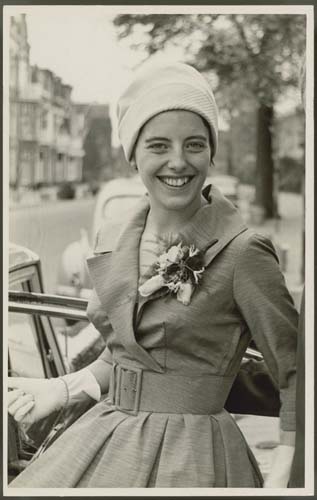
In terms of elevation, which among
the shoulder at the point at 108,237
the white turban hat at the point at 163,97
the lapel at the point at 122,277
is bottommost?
the lapel at the point at 122,277

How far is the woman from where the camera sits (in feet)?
6.09

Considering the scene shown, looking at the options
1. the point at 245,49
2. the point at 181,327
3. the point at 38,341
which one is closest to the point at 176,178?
the point at 181,327

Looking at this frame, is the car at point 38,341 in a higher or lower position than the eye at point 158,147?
lower

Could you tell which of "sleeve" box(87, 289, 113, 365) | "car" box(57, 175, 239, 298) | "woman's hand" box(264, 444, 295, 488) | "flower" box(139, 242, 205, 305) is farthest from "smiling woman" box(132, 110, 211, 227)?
"woman's hand" box(264, 444, 295, 488)

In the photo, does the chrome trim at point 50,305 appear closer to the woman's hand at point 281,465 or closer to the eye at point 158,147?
the eye at point 158,147

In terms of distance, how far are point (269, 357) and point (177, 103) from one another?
671 millimetres

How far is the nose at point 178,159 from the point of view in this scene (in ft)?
6.18

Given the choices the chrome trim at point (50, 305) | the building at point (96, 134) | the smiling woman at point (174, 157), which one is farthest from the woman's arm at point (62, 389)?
the building at point (96, 134)

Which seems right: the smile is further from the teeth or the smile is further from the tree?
the tree

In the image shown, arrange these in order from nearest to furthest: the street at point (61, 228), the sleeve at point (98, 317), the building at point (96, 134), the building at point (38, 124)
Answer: the sleeve at point (98, 317) < the building at point (38, 124) < the street at point (61, 228) < the building at point (96, 134)

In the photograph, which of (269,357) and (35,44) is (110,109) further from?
(269,357)

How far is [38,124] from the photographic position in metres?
2.48

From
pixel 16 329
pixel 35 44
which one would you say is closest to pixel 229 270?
pixel 16 329

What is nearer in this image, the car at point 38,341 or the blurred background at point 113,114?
the car at point 38,341
